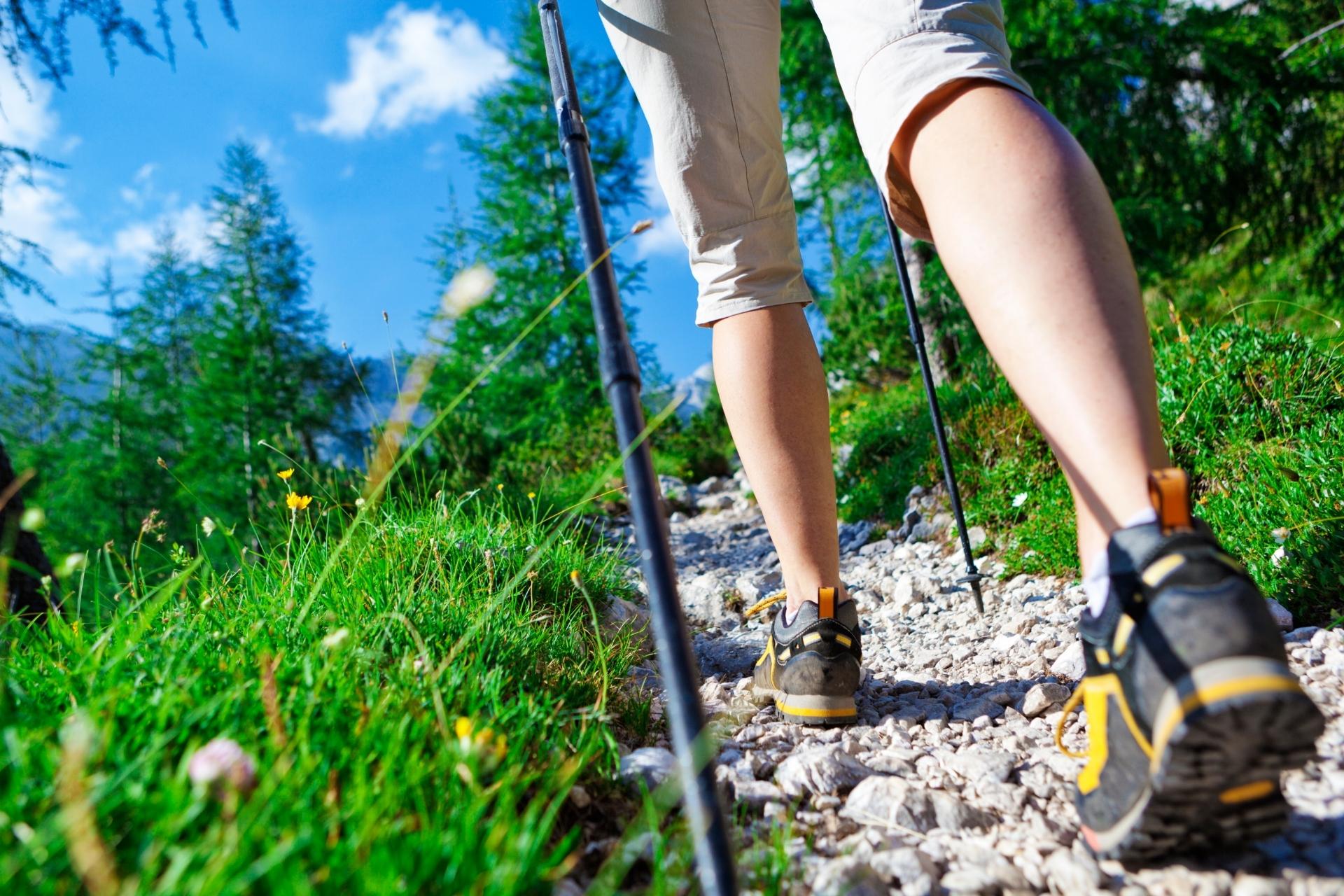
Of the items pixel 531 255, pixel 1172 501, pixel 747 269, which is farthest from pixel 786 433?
pixel 531 255

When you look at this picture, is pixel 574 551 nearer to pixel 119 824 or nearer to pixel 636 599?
pixel 636 599

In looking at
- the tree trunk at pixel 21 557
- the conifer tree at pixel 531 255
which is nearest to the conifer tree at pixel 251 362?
the conifer tree at pixel 531 255

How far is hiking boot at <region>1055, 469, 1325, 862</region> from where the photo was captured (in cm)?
66

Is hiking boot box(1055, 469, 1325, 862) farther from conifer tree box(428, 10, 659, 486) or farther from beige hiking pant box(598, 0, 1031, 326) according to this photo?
conifer tree box(428, 10, 659, 486)

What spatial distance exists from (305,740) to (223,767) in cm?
13

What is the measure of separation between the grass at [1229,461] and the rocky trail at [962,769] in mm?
155

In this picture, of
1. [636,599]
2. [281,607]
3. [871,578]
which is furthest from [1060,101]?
[281,607]

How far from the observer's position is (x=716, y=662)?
215cm

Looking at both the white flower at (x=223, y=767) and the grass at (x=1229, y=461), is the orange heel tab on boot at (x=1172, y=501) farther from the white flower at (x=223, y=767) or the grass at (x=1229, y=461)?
the grass at (x=1229, y=461)

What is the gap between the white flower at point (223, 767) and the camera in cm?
63

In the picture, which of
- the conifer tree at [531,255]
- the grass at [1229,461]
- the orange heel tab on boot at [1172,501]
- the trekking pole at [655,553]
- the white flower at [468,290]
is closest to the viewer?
the trekking pole at [655,553]

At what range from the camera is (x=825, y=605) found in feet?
4.74

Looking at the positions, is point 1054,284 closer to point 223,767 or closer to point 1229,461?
point 223,767

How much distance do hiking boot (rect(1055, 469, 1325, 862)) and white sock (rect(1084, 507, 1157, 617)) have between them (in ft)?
0.04
